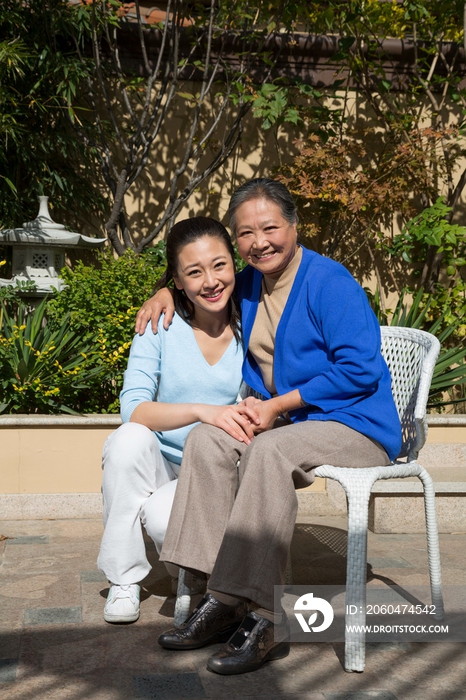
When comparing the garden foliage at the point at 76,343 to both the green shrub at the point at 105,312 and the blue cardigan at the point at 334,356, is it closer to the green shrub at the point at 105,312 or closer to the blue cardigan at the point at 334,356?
the green shrub at the point at 105,312

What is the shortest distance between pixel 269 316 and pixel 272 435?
56cm

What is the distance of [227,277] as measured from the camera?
288 centimetres

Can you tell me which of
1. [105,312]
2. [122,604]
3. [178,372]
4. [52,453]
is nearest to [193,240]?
[178,372]

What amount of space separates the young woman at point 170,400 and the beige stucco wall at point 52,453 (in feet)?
4.18

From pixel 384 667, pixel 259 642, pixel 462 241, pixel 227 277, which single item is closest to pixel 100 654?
pixel 259 642

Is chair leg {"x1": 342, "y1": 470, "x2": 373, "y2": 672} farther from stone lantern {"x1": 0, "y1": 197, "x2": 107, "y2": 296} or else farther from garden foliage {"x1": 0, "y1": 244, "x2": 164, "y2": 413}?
stone lantern {"x1": 0, "y1": 197, "x2": 107, "y2": 296}

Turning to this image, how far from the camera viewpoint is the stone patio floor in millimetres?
2197

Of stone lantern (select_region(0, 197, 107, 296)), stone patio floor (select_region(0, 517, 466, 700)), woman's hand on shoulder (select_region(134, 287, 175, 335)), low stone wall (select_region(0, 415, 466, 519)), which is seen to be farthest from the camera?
stone lantern (select_region(0, 197, 107, 296))

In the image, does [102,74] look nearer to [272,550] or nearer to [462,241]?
[462,241]

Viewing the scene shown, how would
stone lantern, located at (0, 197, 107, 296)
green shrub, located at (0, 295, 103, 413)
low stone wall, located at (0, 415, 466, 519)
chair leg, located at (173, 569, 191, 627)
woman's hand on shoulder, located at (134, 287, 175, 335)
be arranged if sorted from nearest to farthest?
chair leg, located at (173, 569, 191, 627)
woman's hand on shoulder, located at (134, 287, 175, 335)
low stone wall, located at (0, 415, 466, 519)
green shrub, located at (0, 295, 103, 413)
stone lantern, located at (0, 197, 107, 296)

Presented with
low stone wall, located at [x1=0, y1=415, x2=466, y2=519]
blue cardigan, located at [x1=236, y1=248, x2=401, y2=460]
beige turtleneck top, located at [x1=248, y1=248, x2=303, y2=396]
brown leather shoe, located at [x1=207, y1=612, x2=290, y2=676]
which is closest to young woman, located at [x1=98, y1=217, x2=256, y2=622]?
beige turtleneck top, located at [x1=248, y1=248, x2=303, y2=396]

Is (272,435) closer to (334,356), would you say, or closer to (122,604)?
(334,356)
